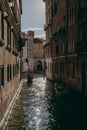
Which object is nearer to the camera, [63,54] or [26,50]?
[63,54]

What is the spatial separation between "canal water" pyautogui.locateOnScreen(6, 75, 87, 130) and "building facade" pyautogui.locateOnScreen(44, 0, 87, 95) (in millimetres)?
4644

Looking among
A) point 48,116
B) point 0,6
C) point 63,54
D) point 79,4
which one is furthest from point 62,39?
point 0,6

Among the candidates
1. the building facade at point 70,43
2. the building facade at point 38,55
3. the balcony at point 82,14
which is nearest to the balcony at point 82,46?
the building facade at point 70,43

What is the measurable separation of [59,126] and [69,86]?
65.0 ft

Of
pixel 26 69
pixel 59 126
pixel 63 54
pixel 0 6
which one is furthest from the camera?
pixel 26 69

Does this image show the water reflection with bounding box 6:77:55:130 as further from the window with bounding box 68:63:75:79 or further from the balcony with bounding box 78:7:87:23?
the balcony with bounding box 78:7:87:23

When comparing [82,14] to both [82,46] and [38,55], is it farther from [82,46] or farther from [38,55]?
[38,55]

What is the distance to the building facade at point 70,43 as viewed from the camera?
31625 mm

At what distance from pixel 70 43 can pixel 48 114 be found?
59.7 feet

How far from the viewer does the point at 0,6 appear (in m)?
17.1

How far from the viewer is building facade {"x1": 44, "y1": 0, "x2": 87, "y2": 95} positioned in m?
31.6

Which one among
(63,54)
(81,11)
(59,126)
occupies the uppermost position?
(81,11)

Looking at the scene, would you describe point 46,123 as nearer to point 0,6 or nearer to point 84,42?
point 0,6

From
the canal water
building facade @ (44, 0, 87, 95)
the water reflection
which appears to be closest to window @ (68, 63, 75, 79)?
building facade @ (44, 0, 87, 95)
